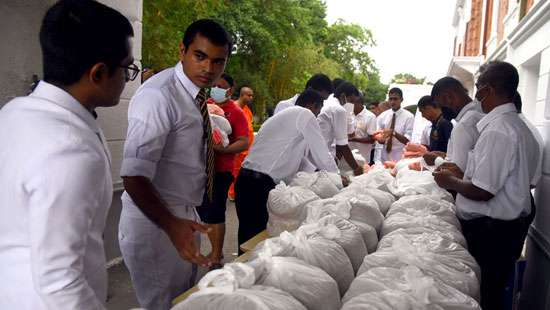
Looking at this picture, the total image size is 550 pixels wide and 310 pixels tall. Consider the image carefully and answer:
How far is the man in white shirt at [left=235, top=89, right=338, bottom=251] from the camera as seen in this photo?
3.19m

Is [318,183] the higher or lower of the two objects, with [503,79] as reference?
lower

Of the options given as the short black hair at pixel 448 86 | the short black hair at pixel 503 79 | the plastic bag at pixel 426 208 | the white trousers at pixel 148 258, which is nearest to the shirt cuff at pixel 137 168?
the white trousers at pixel 148 258

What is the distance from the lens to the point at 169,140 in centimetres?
202

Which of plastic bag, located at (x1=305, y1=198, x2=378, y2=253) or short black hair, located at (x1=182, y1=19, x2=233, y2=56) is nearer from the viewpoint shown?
short black hair, located at (x1=182, y1=19, x2=233, y2=56)

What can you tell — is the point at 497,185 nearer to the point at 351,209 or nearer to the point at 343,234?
the point at 351,209

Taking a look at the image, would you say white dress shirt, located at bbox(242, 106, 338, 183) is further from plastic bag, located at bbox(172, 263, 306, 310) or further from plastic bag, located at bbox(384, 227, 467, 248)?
plastic bag, located at bbox(172, 263, 306, 310)

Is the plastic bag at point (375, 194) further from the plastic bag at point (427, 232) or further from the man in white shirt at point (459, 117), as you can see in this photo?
the plastic bag at point (427, 232)

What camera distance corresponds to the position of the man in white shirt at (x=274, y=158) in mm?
3193

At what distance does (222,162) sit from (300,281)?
2.95m

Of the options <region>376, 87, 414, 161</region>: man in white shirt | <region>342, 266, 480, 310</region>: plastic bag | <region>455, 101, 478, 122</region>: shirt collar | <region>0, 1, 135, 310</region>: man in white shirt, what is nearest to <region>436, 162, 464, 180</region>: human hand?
<region>455, 101, 478, 122</region>: shirt collar

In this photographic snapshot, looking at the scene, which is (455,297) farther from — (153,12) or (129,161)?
(153,12)

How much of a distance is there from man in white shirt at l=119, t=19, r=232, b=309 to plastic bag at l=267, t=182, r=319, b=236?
61cm

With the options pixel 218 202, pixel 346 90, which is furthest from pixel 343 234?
pixel 346 90

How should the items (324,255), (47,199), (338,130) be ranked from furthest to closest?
(338,130) < (324,255) < (47,199)
